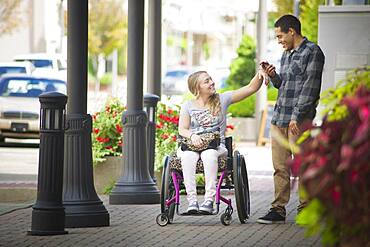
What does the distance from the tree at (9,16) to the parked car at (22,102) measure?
21.5 m

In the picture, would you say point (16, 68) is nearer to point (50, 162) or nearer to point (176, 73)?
point (50, 162)

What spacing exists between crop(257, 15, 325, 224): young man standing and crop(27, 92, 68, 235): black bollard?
2077mm

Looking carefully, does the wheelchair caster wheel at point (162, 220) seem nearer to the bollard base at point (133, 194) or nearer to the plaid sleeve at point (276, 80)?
the plaid sleeve at point (276, 80)

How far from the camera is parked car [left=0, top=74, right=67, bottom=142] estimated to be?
25.2m

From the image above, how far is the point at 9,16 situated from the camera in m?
47.8

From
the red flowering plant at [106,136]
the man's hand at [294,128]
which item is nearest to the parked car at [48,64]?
the red flowering plant at [106,136]

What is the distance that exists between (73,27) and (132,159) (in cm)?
284

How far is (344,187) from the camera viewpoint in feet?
15.0

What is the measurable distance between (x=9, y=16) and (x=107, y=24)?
957cm

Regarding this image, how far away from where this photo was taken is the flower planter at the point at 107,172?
→ 564 inches

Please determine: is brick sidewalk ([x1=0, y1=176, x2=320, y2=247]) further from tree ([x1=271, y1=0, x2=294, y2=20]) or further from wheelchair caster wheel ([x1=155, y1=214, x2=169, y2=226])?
tree ([x1=271, y1=0, x2=294, y2=20])

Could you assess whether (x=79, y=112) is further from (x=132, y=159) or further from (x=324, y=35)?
(x=324, y=35)

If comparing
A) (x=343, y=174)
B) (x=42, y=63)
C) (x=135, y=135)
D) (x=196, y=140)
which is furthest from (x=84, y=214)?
(x=42, y=63)

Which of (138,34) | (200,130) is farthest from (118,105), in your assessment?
(200,130)
